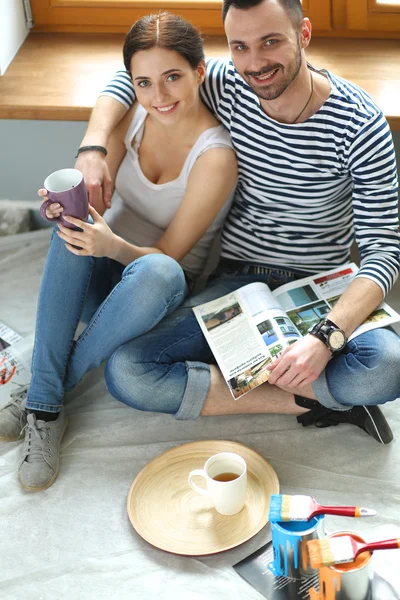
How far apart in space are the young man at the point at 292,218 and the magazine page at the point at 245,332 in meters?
0.04

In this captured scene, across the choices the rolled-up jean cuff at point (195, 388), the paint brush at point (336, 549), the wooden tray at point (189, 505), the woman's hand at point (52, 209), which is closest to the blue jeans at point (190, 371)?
the rolled-up jean cuff at point (195, 388)

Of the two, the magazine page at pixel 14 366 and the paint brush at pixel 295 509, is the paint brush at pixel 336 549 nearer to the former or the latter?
the paint brush at pixel 295 509

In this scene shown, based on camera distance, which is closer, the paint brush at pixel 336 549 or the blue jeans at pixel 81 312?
the paint brush at pixel 336 549

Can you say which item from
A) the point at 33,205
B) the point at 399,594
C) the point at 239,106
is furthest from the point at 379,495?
the point at 33,205

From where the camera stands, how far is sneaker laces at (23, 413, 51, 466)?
5.46 ft

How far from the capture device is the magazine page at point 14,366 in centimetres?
186

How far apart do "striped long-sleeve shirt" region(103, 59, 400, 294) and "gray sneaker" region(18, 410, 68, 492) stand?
0.57 metres

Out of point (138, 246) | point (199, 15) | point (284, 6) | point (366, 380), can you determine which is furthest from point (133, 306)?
point (199, 15)

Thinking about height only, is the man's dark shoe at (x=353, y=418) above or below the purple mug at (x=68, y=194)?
below

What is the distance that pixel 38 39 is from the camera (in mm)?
2406

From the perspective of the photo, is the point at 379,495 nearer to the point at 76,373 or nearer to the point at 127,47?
the point at 76,373

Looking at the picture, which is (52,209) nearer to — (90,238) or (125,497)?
(90,238)

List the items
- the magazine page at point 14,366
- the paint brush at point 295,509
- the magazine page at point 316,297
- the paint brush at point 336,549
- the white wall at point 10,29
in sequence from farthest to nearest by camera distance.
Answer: the white wall at point 10,29 → the magazine page at point 14,366 → the magazine page at point 316,297 → the paint brush at point 295,509 → the paint brush at point 336,549

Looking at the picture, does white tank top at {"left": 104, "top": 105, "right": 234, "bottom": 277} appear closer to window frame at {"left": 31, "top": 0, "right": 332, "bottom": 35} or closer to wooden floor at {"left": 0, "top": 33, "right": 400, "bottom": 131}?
wooden floor at {"left": 0, "top": 33, "right": 400, "bottom": 131}
